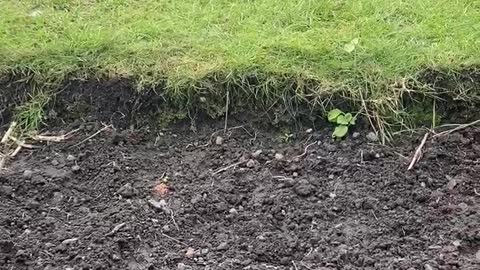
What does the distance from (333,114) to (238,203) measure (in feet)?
2.02

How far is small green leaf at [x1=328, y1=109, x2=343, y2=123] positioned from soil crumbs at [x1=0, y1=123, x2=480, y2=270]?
7cm

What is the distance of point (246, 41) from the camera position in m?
3.55

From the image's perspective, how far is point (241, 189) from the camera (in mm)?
2979

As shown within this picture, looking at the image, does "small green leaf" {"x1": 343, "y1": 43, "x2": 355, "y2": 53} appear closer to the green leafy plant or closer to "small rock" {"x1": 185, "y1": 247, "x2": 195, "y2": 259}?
the green leafy plant

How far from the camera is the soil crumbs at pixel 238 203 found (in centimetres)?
267

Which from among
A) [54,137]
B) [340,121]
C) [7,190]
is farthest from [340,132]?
[7,190]

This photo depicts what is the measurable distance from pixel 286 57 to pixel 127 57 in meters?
0.72

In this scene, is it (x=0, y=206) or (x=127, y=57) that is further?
(x=127, y=57)

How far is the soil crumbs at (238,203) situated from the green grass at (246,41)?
0.89 feet

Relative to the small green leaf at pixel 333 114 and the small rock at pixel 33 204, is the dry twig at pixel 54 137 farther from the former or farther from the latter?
the small green leaf at pixel 333 114

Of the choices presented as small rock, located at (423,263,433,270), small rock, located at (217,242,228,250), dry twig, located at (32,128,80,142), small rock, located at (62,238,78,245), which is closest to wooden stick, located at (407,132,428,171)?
small rock, located at (423,263,433,270)

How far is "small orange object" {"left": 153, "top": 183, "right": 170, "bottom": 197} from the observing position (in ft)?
9.78

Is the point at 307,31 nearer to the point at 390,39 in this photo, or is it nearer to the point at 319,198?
the point at 390,39

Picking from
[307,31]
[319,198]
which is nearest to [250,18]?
[307,31]
